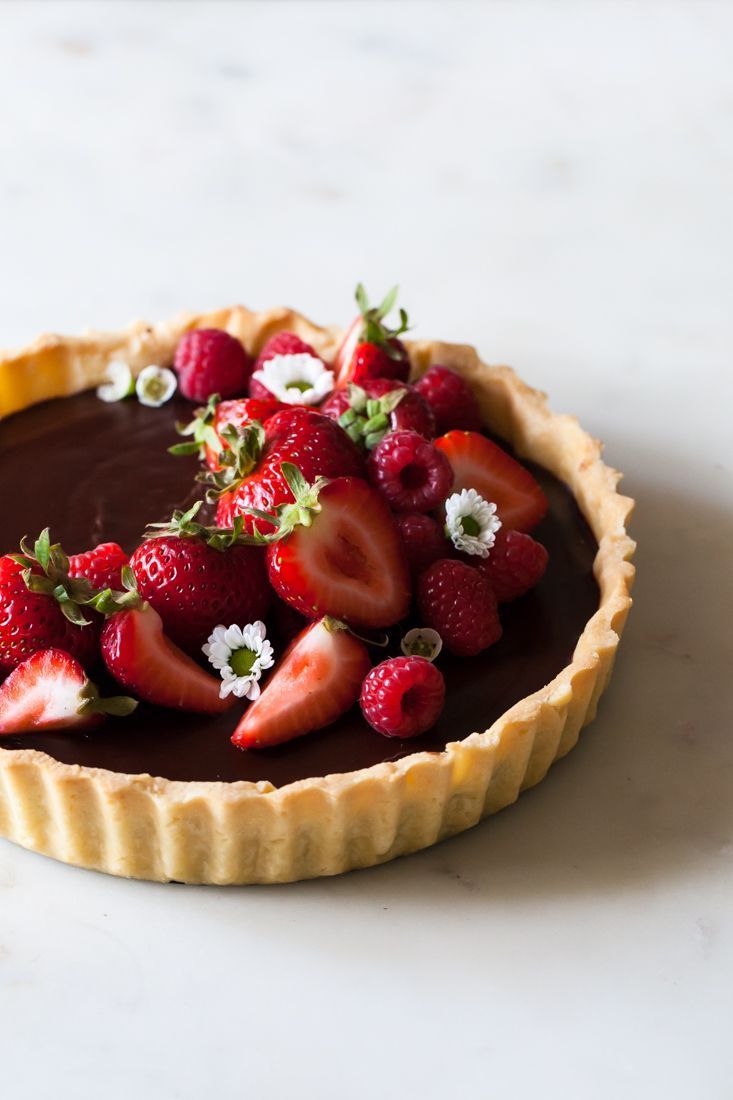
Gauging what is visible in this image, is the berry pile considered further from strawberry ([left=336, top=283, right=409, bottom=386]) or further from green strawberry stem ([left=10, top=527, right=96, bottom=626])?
strawberry ([left=336, top=283, right=409, bottom=386])

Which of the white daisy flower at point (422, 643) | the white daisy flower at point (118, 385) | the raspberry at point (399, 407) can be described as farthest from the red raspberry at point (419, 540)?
the white daisy flower at point (118, 385)

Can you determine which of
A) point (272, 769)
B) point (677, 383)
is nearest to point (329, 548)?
point (272, 769)

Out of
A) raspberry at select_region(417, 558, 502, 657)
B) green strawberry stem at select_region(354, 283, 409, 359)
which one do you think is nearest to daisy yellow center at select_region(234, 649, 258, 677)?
raspberry at select_region(417, 558, 502, 657)

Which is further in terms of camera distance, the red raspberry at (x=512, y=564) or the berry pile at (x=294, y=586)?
the red raspberry at (x=512, y=564)

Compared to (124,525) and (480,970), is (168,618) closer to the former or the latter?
(124,525)

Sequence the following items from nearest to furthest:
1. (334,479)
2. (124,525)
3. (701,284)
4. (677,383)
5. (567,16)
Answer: (334,479) → (124,525) → (677,383) → (701,284) → (567,16)

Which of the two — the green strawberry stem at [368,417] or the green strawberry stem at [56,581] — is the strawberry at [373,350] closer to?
the green strawberry stem at [368,417]

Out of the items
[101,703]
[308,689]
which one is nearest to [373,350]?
[308,689]
